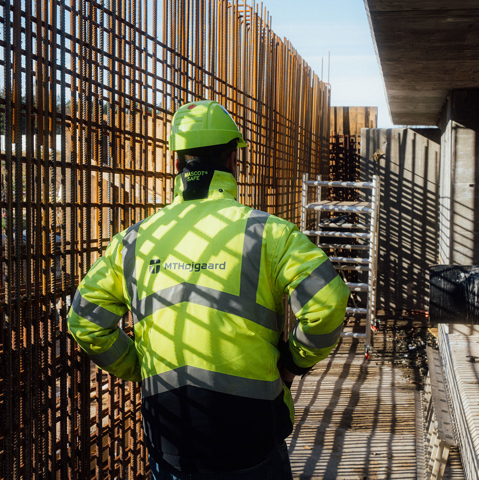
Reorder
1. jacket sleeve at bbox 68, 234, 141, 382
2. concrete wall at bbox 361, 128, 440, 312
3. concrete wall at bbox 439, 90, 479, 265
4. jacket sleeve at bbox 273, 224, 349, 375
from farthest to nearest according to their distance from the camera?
concrete wall at bbox 361, 128, 440, 312 < concrete wall at bbox 439, 90, 479, 265 < jacket sleeve at bbox 68, 234, 141, 382 < jacket sleeve at bbox 273, 224, 349, 375

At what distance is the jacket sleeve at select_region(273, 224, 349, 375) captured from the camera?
1.73m

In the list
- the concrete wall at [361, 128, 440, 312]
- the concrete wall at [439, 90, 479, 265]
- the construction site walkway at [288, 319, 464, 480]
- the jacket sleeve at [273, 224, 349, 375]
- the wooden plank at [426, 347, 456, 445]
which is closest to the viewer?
the jacket sleeve at [273, 224, 349, 375]

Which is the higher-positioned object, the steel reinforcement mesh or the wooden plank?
the steel reinforcement mesh

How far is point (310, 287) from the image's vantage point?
172cm

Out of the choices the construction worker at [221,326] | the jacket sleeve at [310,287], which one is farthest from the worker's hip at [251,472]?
the jacket sleeve at [310,287]

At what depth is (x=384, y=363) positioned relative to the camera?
22.4 feet

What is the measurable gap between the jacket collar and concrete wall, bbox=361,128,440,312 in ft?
25.7

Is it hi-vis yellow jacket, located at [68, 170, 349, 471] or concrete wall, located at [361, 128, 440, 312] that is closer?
hi-vis yellow jacket, located at [68, 170, 349, 471]

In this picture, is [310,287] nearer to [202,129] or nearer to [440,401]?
[202,129]

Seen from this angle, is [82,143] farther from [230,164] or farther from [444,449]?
[444,449]

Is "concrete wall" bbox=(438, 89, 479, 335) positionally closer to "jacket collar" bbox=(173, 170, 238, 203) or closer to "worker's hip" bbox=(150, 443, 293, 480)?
"jacket collar" bbox=(173, 170, 238, 203)

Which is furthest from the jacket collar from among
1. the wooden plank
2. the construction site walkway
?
the construction site walkway

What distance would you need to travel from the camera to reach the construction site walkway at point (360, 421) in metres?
4.08

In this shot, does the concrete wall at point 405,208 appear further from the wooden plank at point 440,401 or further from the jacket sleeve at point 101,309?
the jacket sleeve at point 101,309
